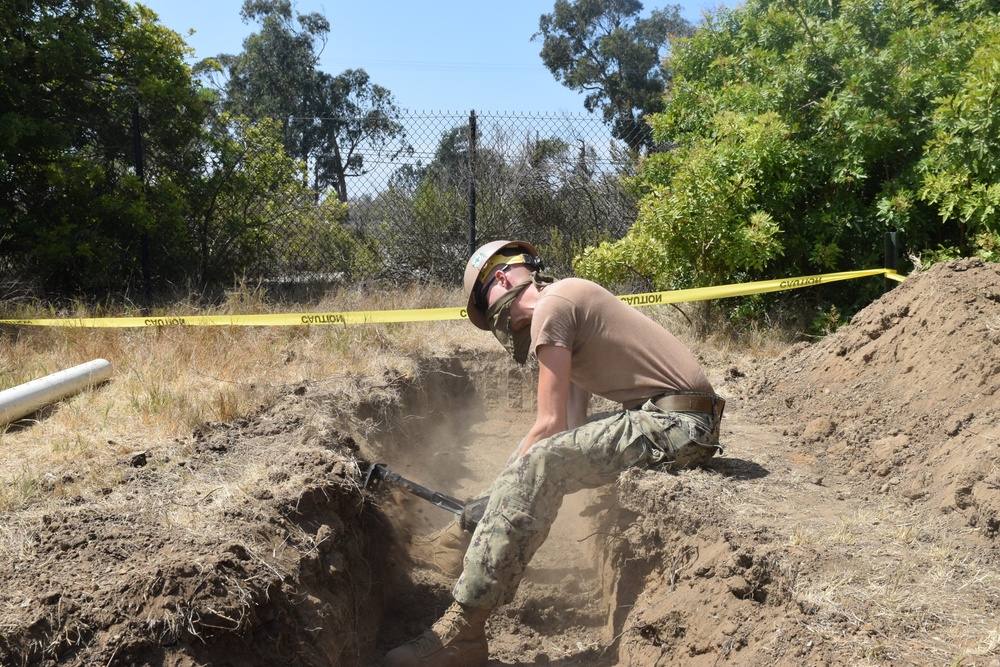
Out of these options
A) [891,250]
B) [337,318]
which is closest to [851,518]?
[891,250]

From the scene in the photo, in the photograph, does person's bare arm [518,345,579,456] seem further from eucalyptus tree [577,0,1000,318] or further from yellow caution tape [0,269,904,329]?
eucalyptus tree [577,0,1000,318]

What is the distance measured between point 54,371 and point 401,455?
8.34 ft

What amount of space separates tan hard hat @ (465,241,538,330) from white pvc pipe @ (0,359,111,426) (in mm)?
3085

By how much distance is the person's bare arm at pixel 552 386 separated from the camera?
3500 mm

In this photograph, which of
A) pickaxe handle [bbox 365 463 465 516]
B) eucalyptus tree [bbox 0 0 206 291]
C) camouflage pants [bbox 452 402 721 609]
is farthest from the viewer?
eucalyptus tree [bbox 0 0 206 291]

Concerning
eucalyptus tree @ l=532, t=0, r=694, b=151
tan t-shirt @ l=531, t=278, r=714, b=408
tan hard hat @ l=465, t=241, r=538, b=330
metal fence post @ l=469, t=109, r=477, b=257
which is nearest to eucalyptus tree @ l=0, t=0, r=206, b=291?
metal fence post @ l=469, t=109, r=477, b=257

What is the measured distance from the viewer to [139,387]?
17.6 feet

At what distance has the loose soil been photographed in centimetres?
281

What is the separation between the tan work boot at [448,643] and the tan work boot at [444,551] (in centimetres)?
85

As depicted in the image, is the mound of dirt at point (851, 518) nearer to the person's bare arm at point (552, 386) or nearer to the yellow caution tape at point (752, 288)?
the person's bare arm at point (552, 386)

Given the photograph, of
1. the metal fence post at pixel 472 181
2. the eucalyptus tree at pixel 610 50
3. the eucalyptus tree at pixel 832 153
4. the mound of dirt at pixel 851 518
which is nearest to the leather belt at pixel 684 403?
the mound of dirt at pixel 851 518

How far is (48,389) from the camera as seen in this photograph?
528 cm

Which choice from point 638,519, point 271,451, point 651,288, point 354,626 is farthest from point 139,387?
point 651,288

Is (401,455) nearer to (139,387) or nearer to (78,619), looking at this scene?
(139,387)
